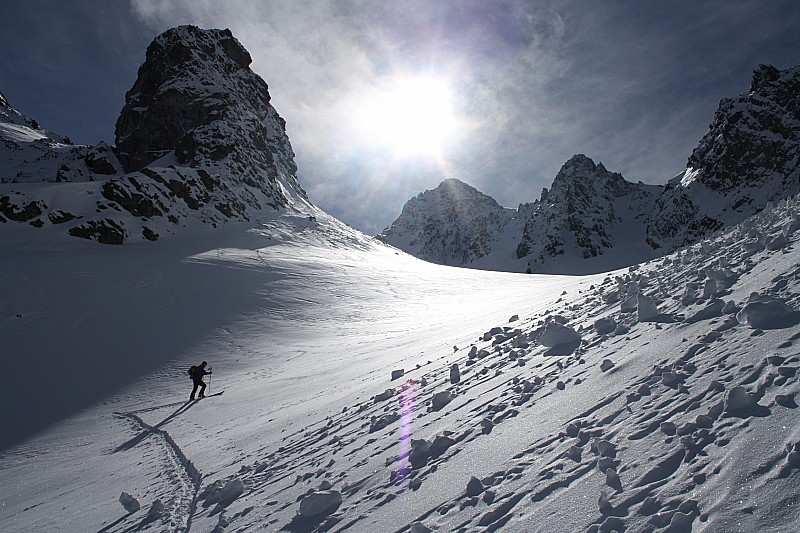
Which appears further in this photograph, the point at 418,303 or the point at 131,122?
the point at 131,122

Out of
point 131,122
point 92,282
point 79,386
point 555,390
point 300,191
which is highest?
point 131,122

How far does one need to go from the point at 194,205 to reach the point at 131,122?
109 feet

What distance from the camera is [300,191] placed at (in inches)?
3022

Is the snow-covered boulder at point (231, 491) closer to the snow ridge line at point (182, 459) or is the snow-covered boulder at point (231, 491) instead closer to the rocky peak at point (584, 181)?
the snow ridge line at point (182, 459)

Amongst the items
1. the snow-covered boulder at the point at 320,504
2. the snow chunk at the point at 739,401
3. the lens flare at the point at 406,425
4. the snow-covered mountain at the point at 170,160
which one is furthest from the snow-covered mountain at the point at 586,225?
the snow-covered boulder at the point at 320,504

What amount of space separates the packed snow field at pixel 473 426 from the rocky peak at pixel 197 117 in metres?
49.8

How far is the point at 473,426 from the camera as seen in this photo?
4723mm

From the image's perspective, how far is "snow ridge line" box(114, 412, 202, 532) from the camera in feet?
16.5

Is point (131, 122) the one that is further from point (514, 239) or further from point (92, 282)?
point (514, 239)

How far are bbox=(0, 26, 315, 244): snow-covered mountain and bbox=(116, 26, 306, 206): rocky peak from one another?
19 centimetres

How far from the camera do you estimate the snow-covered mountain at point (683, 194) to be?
90.9 metres

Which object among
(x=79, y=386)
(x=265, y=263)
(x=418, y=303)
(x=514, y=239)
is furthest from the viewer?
(x=514, y=239)

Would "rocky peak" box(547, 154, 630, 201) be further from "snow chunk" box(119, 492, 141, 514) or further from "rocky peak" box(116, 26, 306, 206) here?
"snow chunk" box(119, 492, 141, 514)

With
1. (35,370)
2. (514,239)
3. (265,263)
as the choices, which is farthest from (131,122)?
(514,239)
